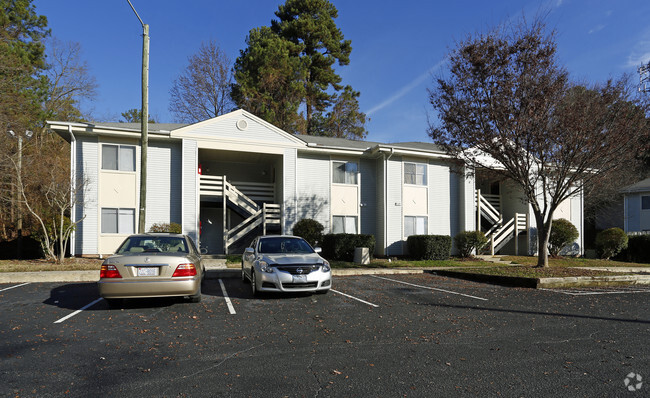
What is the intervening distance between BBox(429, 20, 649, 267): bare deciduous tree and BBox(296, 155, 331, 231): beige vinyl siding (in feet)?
26.7

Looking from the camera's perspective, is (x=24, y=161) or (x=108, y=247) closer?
(x=108, y=247)

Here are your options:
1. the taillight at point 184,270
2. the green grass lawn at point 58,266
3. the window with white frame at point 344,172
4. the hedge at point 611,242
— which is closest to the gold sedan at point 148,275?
the taillight at point 184,270

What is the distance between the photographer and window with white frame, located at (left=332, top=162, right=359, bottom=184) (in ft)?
68.3

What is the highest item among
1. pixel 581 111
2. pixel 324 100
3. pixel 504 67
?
pixel 324 100

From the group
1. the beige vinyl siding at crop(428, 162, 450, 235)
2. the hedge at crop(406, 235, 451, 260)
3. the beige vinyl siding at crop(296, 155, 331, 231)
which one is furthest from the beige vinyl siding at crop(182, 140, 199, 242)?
the beige vinyl siding at crop(428, 162, 450, 235)

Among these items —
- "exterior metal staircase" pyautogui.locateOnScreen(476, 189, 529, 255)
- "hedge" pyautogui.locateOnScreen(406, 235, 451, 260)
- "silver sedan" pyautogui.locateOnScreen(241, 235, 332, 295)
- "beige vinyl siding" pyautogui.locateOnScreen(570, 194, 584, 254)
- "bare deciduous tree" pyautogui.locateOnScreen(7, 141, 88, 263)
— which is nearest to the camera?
"silver sedan" pyautogui.locateOnScreen(241, 235, 332, 295)

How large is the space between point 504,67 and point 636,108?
459cm

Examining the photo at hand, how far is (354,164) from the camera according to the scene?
21109 mm

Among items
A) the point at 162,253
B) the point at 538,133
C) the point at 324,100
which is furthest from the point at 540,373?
the point at 324,100

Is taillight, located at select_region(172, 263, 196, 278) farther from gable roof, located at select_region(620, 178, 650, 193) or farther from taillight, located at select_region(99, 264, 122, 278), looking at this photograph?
gable roof, located at select_region(620, 178, 650, 193)

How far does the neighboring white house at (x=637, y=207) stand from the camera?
101ft

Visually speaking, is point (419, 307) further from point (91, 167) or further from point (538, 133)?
point (91, 167)

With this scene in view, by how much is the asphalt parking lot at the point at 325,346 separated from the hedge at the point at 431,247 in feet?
31.3

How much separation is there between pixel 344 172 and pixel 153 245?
13913 mm
